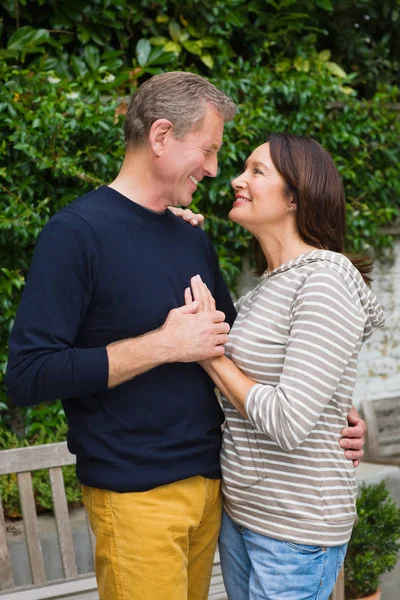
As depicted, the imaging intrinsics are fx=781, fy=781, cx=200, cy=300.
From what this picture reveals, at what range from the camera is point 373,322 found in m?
2.05

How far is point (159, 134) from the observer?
1.96 metres

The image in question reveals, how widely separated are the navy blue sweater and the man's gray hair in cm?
19

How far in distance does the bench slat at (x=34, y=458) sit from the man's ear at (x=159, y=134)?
1371mm

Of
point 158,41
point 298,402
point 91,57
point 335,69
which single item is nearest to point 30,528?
point 298,402

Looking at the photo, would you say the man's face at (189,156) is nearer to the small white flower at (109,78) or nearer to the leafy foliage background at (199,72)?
the leafy foliage background at (199,72)

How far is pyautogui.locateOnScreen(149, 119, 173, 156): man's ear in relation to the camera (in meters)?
1.95

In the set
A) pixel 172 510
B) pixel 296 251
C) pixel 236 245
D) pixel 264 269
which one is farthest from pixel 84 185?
pixel 172 510

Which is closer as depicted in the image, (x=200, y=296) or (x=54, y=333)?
(x=54, y=333)

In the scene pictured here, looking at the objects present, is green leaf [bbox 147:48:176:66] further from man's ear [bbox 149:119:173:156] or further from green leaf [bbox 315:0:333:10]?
man's ear [bbox 149:119:173:156]

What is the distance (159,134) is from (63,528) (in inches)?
65.1

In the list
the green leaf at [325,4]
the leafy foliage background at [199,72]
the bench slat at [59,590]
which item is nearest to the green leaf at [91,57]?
the leafy foliage background at [199,72]

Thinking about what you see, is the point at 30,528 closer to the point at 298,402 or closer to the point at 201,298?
the point at 201,298

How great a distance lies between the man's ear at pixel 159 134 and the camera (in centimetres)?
195

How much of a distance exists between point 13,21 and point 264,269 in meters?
3.01
